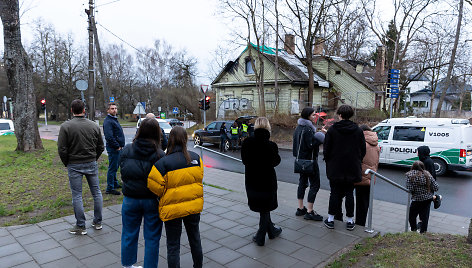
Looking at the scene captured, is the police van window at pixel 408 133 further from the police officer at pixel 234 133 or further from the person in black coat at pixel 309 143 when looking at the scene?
the police officer at pixel 234 133

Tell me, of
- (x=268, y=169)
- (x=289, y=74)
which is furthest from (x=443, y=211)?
(x=289, y=74)

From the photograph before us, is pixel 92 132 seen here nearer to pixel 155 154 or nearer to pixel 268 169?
pixel 155 154

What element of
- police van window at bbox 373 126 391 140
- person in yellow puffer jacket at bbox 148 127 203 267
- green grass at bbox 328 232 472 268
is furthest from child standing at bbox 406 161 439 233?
police van window at bbox 373 126 391 140

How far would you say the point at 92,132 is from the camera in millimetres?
4441

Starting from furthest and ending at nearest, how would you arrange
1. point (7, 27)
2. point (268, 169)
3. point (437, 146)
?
point (7, 27) < point (437, 146) < point (268, 169)

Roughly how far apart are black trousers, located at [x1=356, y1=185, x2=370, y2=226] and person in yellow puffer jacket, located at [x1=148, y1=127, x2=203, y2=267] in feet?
9.50

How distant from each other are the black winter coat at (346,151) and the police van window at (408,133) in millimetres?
7700

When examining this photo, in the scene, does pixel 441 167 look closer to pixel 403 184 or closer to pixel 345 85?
pixel 403 184

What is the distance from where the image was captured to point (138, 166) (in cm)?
314

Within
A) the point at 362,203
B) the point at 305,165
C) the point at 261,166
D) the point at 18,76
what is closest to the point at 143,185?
the point at 261,166

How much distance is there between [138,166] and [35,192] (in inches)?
195

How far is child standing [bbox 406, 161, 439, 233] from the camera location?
4.91 m

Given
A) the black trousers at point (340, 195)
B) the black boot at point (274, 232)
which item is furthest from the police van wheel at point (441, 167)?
the black boot at point (274, 232)

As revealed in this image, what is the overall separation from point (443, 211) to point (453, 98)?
69.9 meters
